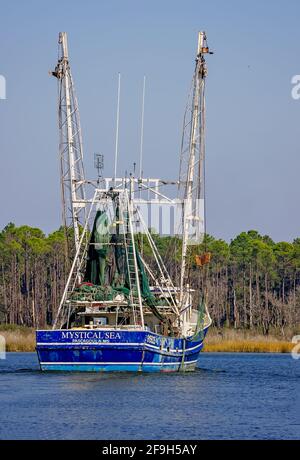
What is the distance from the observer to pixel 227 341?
118062mm

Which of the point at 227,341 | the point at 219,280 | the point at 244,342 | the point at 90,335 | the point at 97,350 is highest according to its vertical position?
the point at 219,280

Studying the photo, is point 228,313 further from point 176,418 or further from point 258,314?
point 176,418

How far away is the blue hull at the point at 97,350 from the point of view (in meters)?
67.6

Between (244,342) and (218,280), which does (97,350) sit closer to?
(244,342)

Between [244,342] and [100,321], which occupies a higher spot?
[100,321]

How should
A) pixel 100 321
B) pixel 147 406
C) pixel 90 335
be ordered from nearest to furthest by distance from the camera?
pixel 147 406, pixel 90 335, pixel 100 321

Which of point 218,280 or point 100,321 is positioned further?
point 218,280

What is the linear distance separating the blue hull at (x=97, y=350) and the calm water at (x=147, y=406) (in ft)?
2.02

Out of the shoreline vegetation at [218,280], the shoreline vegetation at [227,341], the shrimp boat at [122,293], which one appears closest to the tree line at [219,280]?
the shoreline vegetation at [218,280]

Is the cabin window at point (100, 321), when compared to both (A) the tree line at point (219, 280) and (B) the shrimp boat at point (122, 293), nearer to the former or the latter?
(B) the shrimp boat at point (122, 293)

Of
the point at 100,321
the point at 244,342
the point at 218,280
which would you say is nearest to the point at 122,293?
the point at 100,321

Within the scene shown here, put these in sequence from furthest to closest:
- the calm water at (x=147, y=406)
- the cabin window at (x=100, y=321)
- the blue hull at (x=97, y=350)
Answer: the cabin window at (x=100, y=321)
the blue hull at (x=97, y=350)
the calm water at (x=147, y=406)

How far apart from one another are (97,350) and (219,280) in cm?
9319
